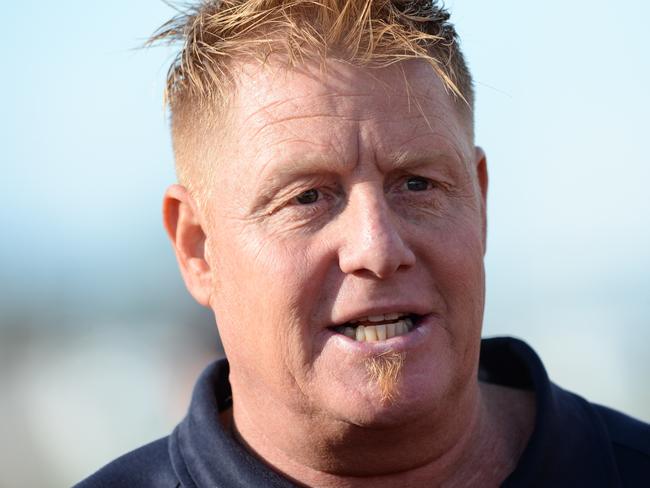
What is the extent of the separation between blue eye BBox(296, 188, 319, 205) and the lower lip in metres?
0.33

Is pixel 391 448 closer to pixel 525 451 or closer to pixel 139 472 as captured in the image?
pixel 525 451

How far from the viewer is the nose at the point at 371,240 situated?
267 cm

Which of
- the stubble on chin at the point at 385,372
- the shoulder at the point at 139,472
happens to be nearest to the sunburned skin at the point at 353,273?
the stubble on chin at the point at 385,372

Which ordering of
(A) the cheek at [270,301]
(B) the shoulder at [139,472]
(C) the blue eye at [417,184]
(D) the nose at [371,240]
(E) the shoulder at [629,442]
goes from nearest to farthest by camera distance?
(D) the nose at [371,240] < (A) the cheek at [270,301] < (C) the blue eye at [417,184] < (E) the shoulder at [629,442] < (B) the shoulder at [139,472]

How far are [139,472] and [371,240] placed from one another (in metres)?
1.07

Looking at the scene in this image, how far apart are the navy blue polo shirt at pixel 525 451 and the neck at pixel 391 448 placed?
0.24 feet

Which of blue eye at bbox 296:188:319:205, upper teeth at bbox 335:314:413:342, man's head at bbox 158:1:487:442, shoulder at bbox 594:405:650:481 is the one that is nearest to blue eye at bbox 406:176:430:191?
man's head at bbox 158:1:487:442

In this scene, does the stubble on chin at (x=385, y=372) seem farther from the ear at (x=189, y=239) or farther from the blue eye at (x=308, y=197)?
the ear at (x=189, y=239)

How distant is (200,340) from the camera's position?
23.2 ft

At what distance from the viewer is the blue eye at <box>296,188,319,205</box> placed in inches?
112

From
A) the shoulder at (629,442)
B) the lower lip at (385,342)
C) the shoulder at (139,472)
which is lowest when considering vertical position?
the shoulder at (629,442)

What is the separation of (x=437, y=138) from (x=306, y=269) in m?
0.51

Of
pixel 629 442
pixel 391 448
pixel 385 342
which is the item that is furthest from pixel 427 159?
pixel 629 442

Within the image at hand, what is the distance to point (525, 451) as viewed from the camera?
9.73 ft
